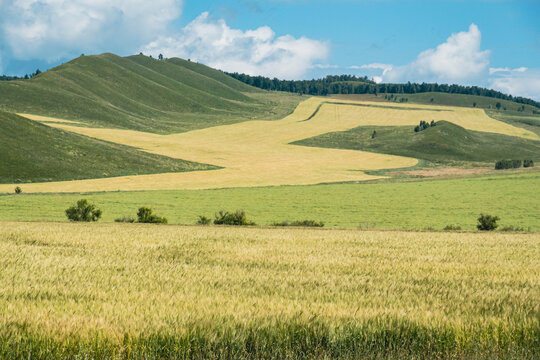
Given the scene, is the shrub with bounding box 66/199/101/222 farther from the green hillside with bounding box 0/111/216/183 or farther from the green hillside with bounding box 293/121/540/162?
the green hillside with bounding box 293/121/540/162

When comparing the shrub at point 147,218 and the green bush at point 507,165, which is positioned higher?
the green bush at point 507,165

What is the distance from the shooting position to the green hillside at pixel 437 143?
445 feet

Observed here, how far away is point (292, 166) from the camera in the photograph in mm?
97375

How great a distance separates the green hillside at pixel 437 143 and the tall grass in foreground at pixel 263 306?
11815 centimetres

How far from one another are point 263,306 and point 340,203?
50.2 m

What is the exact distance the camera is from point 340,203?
57344 mm

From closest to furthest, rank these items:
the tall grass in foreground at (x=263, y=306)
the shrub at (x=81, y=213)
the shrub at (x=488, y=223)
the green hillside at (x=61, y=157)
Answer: the tall grass in foreground at (x=263, y=306) < the shrub at (x=488, y=223) < the shrub at (x=81, y=213) < the green hillside at (x=61, y=157)

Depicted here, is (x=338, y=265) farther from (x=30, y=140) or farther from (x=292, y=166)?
(x=30, y=140)

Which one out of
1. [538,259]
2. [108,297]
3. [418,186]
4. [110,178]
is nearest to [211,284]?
[108,297]

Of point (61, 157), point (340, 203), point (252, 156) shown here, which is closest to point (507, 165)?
point (252, 156)

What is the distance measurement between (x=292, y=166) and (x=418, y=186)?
3114 cm

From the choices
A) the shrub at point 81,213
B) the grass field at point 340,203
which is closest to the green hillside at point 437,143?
the grass field at point 340,203

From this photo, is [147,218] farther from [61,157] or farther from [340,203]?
[61,157]

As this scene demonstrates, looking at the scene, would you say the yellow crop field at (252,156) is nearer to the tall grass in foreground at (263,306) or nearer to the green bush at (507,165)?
the green bush at (507,165)
